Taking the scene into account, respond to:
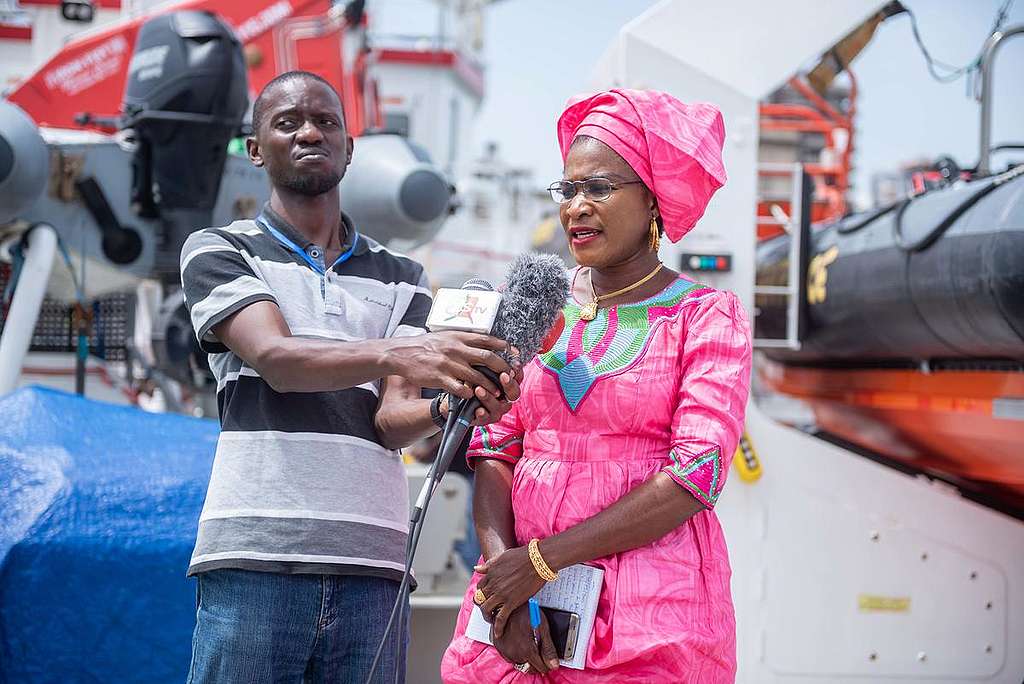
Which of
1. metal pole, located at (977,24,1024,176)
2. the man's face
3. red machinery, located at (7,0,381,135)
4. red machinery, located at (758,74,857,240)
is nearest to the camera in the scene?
the man's face

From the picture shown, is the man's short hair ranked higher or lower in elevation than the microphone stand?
higher

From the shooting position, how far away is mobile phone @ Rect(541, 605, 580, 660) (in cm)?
178

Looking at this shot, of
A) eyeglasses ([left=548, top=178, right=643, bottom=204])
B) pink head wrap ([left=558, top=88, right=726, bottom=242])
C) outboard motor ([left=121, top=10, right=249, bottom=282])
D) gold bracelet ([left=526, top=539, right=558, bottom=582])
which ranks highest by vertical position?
outboard motor ([left=121, top=10, right=249, bottom=282])

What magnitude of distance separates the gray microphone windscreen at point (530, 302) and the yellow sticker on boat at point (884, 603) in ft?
8.14

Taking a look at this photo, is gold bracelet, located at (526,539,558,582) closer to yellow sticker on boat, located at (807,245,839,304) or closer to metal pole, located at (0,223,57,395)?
metal pole, located at (0,223,57,395)

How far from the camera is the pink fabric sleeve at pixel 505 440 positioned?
200 centimetres

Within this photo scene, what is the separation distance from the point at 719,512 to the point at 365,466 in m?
2.03

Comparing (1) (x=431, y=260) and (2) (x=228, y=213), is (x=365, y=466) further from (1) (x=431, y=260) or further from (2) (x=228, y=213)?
(1) (x=431, y=260)

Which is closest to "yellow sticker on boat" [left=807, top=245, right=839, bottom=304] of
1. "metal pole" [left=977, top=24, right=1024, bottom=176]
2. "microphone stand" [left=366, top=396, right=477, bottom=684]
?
"metal pole" [left=977, top=24, right=1024, bottom=176]

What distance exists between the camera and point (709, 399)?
5.80ft

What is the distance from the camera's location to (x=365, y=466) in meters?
2.07

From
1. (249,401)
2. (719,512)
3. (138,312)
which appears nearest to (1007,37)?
(719,512)

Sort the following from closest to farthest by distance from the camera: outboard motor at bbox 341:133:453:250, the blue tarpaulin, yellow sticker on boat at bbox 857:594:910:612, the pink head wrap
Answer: the pink head wrap < the blue tarpaulin < yellow sticker on boat at bbox 857:594:910:612 < outboard motor at bbox 341:133:453:250

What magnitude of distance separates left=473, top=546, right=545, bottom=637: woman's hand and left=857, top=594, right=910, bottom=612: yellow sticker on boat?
2.40 m
